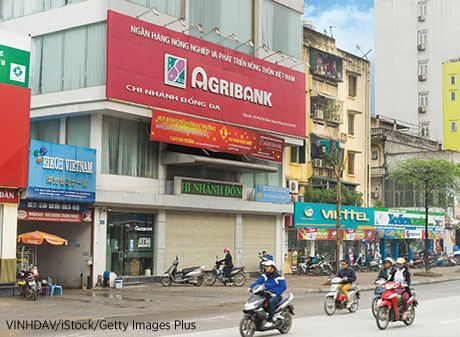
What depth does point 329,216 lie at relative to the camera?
1647 inches

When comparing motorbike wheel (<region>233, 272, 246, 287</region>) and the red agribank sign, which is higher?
the red agribank sign

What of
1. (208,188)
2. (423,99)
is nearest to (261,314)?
(208,188)

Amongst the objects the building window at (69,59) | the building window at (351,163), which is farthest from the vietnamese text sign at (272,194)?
the building window at (69,59)

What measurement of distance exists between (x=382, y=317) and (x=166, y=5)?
2019 centimetres

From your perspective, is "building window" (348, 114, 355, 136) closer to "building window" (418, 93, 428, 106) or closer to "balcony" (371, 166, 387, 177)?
"balcony" (371, 166, 387, 177)

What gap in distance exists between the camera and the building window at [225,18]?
107 feet

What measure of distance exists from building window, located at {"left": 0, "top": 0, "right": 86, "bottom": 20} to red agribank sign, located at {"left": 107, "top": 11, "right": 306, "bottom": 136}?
373 centimetres

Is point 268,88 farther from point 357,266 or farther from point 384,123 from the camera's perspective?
point 384,123

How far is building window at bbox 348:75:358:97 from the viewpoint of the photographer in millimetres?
47969

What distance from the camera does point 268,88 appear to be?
3581cm

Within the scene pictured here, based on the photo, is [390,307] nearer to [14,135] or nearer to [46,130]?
[14,135]

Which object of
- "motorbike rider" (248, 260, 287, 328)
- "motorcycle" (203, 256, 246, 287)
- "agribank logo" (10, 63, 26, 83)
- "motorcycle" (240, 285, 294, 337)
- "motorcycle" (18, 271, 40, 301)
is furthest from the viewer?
"motorcycle" (203, 256, 246, 287)

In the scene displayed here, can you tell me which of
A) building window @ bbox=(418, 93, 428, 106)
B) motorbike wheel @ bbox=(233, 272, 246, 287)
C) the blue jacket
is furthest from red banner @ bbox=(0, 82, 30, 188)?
building window @ bbox=(418, 93, 428, 106)

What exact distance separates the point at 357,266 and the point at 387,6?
132 ft
